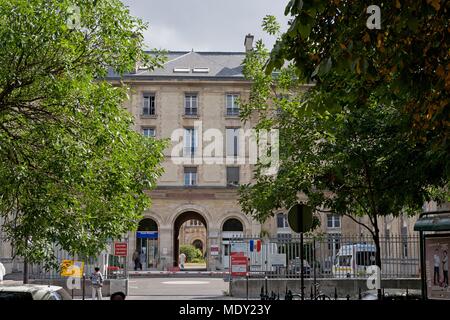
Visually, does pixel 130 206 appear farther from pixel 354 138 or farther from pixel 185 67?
pixel 185 67

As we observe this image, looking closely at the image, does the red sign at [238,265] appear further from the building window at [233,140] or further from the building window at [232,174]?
the building window at [233,140]

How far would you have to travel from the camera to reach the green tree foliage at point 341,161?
12.6 meters

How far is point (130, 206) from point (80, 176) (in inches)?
93.1

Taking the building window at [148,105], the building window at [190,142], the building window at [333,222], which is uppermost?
the building window at [148,105]

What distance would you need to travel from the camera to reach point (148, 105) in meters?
51.8

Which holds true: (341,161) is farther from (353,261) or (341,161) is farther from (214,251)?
(214,251)

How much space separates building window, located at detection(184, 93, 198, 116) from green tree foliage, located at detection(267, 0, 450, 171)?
4446 cm

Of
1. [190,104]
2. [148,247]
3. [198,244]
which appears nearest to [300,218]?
[148,247]

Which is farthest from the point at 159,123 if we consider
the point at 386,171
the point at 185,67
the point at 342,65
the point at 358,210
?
the point at 342,65

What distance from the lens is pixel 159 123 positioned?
5194 cm

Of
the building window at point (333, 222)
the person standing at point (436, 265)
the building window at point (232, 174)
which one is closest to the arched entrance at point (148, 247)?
the building window at point (232, 174)

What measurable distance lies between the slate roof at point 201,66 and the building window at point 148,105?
1824 millimetres

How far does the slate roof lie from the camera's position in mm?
51438

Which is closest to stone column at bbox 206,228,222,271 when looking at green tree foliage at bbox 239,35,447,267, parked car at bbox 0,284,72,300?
green tree foliage at bbox 239,35,447,267
